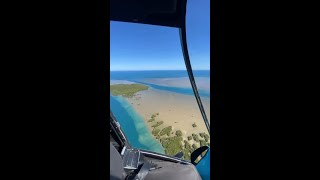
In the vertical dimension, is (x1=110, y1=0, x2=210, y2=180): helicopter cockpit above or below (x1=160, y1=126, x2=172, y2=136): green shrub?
above

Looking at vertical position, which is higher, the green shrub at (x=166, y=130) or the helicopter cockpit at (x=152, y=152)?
the helicopter cockpit at (x=152, y=152)

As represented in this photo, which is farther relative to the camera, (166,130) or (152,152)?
(166,130)

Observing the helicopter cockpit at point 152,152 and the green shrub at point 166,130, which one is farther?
the green shrub at point 166,130

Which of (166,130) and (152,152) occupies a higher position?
(152,152)

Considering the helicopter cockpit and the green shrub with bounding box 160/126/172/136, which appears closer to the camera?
the helicopter cockpit
